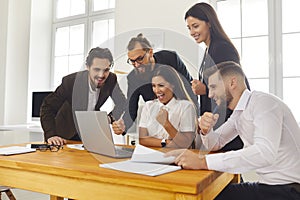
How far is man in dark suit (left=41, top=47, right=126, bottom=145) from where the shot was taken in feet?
5.55

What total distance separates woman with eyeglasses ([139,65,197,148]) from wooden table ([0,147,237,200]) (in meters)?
0.33

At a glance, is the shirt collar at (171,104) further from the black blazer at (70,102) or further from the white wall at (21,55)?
the white wall at (21,55)

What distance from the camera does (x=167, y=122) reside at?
59.2 inches

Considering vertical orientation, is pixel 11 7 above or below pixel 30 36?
above

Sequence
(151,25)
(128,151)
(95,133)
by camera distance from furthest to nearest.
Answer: (151,25) → (128,151) → (95,133)

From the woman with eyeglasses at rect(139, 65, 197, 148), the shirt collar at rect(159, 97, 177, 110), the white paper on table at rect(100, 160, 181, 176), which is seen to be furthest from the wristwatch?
the white paper on table at rect(100, 160, 181, 176)

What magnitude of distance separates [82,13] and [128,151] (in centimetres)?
320

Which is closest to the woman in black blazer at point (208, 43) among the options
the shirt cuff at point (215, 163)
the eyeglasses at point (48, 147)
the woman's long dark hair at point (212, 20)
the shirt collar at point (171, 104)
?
the woman's long dark hair at point (212, 20)

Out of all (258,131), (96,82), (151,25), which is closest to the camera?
(258,131)

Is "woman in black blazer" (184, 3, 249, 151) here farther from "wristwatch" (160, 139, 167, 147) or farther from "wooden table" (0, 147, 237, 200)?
"wooden table" (0, 147, 237, 200)

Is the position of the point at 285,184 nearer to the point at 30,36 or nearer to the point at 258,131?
the point at 258,131

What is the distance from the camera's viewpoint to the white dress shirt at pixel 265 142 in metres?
1.09

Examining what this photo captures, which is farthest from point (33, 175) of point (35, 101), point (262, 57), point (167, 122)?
point (35, 101)

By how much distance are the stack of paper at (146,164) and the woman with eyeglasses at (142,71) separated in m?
0.41
